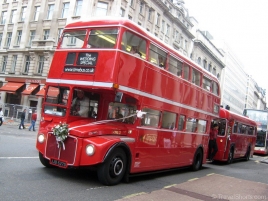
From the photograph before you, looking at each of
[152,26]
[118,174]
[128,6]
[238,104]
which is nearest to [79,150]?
[118,174]

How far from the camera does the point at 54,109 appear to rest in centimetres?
→ 793

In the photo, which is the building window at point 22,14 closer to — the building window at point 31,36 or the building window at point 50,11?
the building window at point 31,36

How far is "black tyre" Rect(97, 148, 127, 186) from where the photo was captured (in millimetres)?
7125

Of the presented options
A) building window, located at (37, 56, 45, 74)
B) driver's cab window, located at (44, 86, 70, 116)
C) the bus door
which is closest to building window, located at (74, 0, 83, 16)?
building window, located at (37, 56, 45, 74)

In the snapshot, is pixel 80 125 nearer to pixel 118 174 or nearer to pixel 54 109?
pixel 54 109

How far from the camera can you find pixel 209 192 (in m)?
7.89

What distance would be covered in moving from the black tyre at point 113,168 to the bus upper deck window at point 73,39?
2972 millimetres

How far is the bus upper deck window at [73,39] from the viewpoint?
26.7 ft

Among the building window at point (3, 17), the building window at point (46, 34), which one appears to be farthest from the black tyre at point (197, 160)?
the building window at point (3, 17)

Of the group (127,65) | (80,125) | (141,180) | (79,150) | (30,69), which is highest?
(30,69)

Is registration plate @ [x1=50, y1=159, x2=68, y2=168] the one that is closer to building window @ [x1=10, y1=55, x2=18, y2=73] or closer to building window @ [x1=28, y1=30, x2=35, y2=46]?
building window @ [x1=28, y1=30, x2=35, y2=46]

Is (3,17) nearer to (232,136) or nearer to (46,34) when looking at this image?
(46,34)

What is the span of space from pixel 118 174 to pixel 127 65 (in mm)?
2732

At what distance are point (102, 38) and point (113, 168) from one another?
327cm
